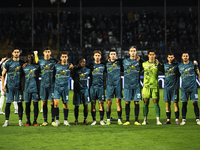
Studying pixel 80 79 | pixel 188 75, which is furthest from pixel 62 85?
pixel 188 75

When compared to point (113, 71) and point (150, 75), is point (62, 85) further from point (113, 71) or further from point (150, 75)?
point (150, 75)

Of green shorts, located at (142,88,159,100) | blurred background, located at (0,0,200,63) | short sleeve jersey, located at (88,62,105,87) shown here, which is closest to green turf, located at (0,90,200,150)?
green shorts, located at (142,88,159,100)

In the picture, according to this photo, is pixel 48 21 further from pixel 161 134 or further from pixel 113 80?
pixel 161 134

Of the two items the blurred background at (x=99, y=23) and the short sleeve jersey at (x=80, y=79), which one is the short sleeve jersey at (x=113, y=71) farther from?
the blurred background at (x=99, y=23)

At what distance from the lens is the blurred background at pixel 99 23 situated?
2394 cm

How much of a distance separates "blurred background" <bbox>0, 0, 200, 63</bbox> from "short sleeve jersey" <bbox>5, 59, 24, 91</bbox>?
1443 centimetres

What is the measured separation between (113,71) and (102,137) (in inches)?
86.4

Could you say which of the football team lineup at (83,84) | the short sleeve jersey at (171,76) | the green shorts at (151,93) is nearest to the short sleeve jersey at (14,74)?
the football team lineup at (83,84)

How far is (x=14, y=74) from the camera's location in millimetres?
8812

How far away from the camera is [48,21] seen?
971 inches

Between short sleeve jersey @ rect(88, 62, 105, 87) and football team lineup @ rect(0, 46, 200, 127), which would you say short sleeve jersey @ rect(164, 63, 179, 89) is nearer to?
football team lineup @ rect(0, 46, 200, 127)

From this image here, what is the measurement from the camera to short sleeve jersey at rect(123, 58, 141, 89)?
349 inches

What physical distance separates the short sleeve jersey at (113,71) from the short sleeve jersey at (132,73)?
0.62 feet

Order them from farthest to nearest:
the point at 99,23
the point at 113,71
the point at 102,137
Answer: the point at 99,23, the point at 113,71, the point at 102,137
